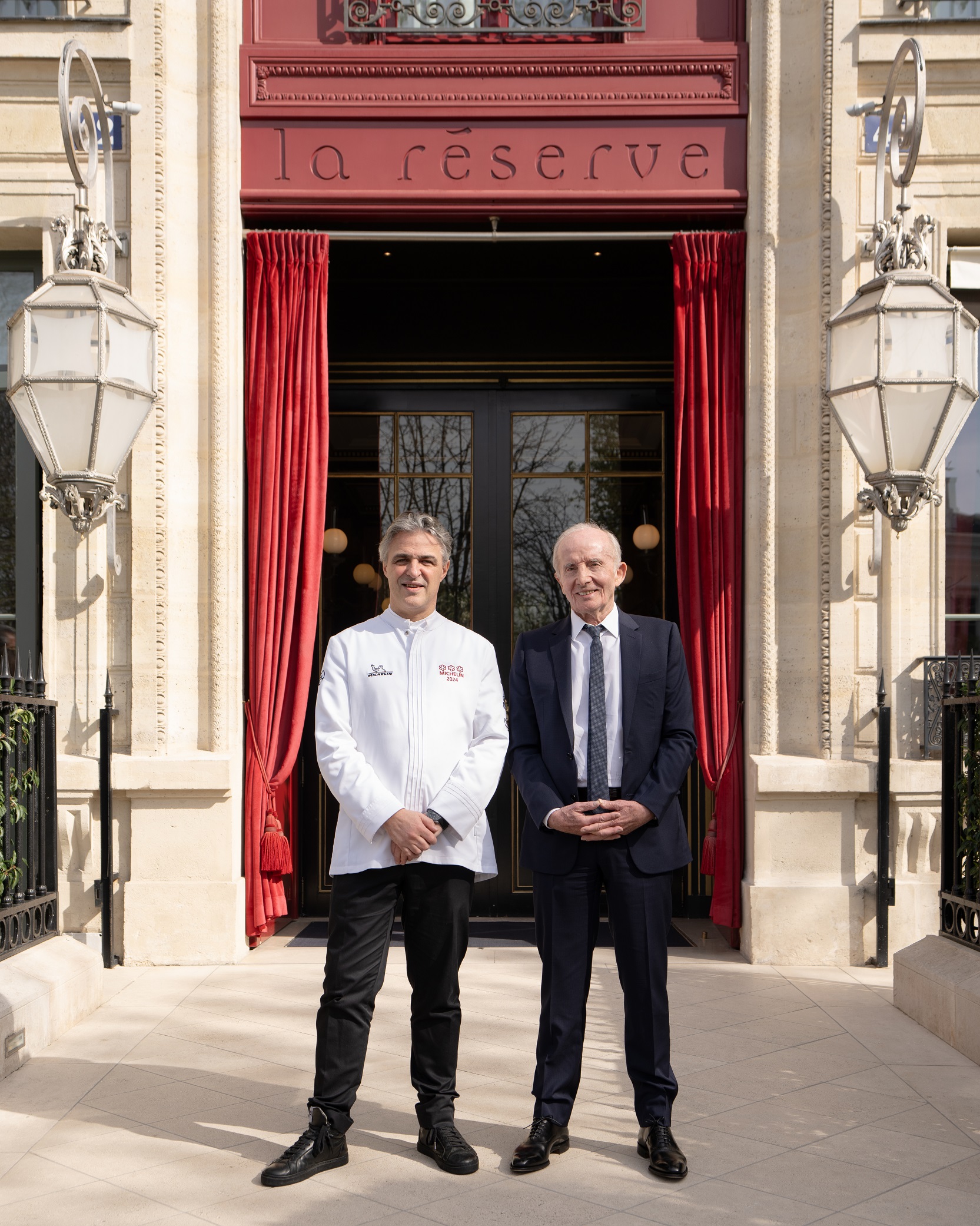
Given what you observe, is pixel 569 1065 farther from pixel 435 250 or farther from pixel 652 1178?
pixel 435 250

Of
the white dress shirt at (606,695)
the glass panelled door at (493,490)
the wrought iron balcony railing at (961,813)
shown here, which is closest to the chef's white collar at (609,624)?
the white dress shirt at (606,695)

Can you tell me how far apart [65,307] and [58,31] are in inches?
84.8

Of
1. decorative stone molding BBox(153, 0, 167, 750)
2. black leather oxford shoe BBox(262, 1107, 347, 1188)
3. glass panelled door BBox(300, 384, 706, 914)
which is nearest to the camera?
black leather oxford shoe BBox(262, 1107, 347, 1188)

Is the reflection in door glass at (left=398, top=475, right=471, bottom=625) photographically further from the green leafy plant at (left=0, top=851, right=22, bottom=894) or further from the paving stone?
the green leafy plant at (left=0, top=851, right=22, bottom=894)

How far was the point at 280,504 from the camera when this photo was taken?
7.25m

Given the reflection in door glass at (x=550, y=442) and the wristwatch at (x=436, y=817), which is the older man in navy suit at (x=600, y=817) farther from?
the reflection in door glass at (x=550, y=442)

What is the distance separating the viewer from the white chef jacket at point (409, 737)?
388 cm

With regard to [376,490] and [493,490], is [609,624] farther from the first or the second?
[376,490]

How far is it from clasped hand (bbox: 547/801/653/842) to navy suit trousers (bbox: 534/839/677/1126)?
4.2 inches

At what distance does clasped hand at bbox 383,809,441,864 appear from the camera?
12.4 ft

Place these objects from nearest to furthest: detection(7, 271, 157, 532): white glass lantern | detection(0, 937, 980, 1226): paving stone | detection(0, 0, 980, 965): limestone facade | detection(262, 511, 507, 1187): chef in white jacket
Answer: detection(0, 937, 980, 1226): paving stone, detection(262, 511, 507, 1187): chef in white jacket, detection(7, 271, 157, 532): white glass lantern, detection(0, 0, 980, 965): limestone facade

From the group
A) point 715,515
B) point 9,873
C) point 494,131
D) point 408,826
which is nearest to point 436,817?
point 408,826

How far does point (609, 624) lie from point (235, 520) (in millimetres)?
3716

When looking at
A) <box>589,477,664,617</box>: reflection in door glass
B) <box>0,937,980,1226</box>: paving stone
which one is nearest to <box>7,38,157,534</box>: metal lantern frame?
<box>0,937,980,1226</box>: paving stone
